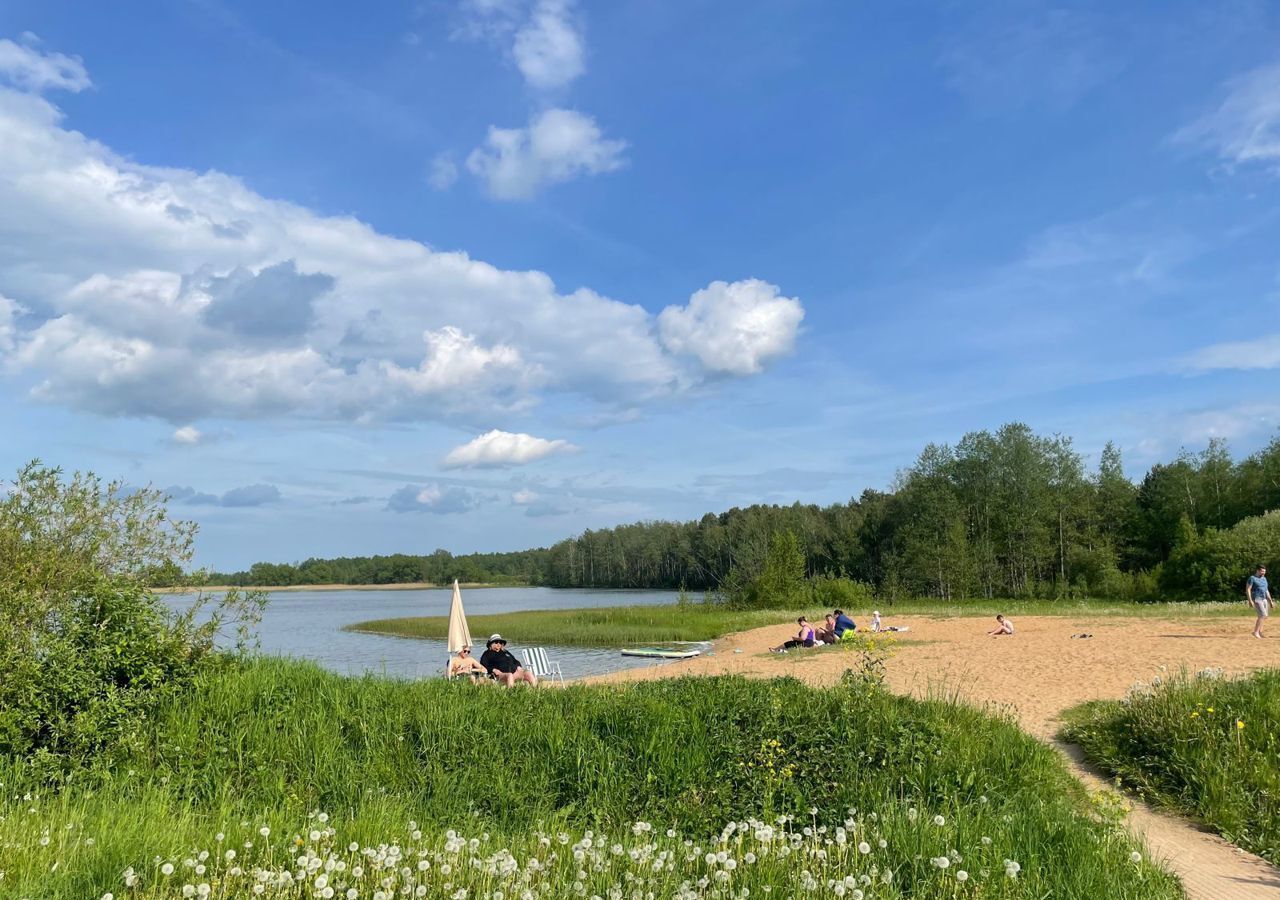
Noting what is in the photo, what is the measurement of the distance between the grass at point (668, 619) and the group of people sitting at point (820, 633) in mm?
9486

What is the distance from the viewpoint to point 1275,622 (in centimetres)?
2245

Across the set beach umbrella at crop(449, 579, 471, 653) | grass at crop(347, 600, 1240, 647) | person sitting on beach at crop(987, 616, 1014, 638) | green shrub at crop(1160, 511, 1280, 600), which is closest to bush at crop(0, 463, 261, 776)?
beach umbrella at crop(449, 579, 471, 653)

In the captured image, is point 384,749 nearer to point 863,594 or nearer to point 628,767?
point 628,767

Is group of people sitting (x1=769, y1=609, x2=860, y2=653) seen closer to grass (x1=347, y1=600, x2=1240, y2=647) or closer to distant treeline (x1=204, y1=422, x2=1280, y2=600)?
grass (x1=347, y1=600, x2=1240, y2=647)

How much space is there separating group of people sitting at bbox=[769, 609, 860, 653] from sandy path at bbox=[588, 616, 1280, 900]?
119 centimetres

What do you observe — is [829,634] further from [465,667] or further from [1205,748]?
[1205,748]

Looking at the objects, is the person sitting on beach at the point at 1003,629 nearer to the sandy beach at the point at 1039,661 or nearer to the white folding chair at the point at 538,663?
the sandy beach at the point at 1039,661

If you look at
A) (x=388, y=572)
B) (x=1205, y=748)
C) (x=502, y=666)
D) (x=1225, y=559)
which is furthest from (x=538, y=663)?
(x=388, y=572)

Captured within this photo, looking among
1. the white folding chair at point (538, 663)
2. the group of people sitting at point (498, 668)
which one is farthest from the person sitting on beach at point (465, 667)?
the white folding chair at point (538, 663)

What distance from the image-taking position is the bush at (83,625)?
677 cm

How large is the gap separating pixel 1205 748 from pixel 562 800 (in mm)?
5894

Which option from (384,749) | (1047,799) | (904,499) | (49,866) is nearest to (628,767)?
(384,749)

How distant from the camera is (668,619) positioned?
40250mm

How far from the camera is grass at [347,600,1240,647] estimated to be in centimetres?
3288
